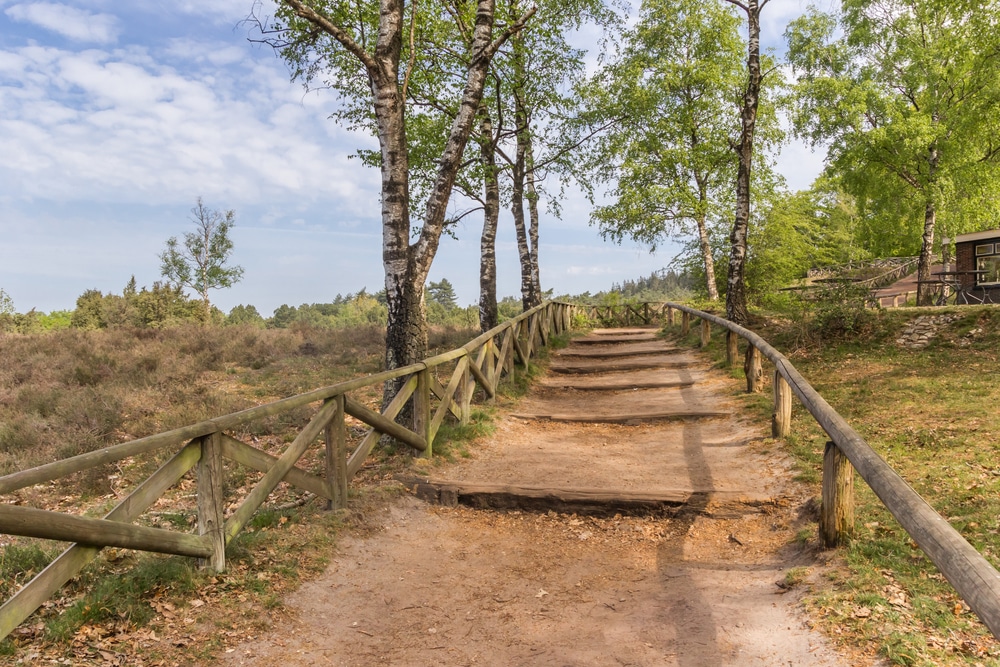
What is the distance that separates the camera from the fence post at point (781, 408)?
24.0 feet

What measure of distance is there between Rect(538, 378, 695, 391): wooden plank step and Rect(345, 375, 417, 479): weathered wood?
5510 mm

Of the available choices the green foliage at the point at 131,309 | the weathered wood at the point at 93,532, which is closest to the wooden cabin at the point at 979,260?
the weathered wood at the point at 93,532

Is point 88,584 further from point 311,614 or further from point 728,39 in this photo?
point 728,39

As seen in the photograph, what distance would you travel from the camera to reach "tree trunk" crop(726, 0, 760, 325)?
13.5m

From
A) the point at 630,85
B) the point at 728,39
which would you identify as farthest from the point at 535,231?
the point at 728,39

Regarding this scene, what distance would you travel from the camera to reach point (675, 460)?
7.37 metres

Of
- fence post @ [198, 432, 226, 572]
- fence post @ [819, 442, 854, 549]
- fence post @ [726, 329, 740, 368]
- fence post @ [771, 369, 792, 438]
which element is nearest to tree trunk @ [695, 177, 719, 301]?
fence post @ [726, 329, 740, 368]

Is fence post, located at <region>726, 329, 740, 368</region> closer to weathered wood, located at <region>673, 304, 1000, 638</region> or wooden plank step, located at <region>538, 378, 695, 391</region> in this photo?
wooden plank step, located at <region>538, 378, 695, 391</region>

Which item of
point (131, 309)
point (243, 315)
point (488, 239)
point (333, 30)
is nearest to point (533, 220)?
point (488, 239)

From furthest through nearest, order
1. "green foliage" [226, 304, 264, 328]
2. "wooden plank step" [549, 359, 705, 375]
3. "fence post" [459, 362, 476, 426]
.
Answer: "green foliage" [226, 304, 264, 328]
"wooden plank step" [549, 359, 705, 375]
"fence post" [459, 362, 476, 426]

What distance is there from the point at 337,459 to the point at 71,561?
8.20 ft

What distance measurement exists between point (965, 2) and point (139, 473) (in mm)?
17882

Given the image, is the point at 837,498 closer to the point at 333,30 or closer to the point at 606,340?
the point at 333,30

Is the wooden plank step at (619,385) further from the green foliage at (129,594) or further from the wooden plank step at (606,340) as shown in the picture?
the green foliage at (129,594)
